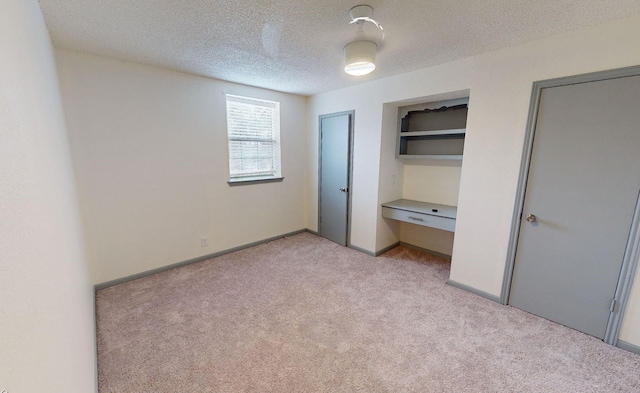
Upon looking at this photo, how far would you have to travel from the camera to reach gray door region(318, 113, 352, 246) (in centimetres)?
373

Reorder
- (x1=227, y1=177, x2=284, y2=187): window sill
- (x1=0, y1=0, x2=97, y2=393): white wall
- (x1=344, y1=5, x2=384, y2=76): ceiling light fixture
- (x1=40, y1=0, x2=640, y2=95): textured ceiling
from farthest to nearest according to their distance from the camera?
(x1=227, y1=177, x2=284, y2=187): window sill
(x1=344, y1=5, x2=384, y2=76): ceiling light fixture
(x1=40, y1=0, x2=640, y2=95): textured ceiling
(x1=0, y1=0, x2=97, y2=393): white wall

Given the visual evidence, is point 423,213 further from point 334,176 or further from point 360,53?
point 360,53

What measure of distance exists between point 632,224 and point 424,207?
173 cm

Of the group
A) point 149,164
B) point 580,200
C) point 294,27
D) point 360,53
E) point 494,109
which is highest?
point 294,27

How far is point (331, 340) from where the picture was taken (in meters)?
2.02

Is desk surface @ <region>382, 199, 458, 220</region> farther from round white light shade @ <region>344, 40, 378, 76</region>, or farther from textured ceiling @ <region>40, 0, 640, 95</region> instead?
round white light shade @ <region>344, 40, 378, 76</region>

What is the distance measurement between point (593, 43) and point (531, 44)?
1.24 feet

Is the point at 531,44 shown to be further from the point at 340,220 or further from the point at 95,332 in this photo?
the point at 95,332

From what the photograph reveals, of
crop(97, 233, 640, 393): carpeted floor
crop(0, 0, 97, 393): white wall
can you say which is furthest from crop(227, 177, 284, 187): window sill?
crop(0, 0, 97, 393): white wall

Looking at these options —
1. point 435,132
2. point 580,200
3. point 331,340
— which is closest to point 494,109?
point 435,132

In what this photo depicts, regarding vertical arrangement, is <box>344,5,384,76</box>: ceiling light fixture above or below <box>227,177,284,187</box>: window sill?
above

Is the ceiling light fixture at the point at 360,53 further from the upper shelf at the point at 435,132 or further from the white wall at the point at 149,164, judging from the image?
the white wall at the point at 149,164

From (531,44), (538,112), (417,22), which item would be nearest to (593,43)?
(531,44)

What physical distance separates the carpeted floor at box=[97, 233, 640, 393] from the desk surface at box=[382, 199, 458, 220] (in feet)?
2.48
